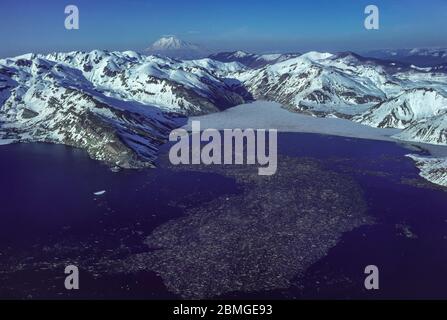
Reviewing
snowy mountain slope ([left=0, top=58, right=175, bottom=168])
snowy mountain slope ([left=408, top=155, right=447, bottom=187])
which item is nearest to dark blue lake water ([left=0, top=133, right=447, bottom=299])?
snowy mountain slope ([left=408, top=155, right=447, bottom=187])

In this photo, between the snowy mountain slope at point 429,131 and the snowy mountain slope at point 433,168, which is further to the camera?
the snowy mountain slope at point 429,131

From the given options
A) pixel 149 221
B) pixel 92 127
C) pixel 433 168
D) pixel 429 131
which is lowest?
pixel 149 221

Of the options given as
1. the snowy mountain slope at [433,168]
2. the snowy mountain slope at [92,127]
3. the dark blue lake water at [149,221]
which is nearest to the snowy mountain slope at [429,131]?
the dark blue lake water at [149,221]

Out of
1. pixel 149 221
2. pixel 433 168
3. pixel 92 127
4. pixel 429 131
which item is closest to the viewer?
pixel 149 221

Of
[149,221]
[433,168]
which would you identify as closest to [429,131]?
[433,168]

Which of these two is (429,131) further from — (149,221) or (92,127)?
(149,221)

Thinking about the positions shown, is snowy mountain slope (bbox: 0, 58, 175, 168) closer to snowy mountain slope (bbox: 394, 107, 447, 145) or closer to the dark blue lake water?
the dark blue lake water

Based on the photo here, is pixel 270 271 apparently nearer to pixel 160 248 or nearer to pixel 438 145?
pixel 160 248

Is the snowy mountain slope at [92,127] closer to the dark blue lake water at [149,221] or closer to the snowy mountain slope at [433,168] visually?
the dark blue lake water at [149,221]
